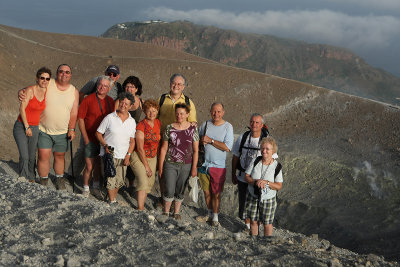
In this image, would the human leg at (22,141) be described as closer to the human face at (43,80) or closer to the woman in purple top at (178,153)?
the human face at (43,80)

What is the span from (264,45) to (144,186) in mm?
182451

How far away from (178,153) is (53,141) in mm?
Answer: 2097

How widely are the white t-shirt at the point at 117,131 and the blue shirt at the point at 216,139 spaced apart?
3.69ft

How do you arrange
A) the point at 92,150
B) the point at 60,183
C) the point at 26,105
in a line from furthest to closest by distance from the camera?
1. the point at 60,183
2. the point at 92,150
3. the point at 26,105

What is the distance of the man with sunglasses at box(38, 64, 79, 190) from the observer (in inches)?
227

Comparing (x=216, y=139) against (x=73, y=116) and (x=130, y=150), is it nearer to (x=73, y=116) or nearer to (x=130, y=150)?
(x=130, y=150)

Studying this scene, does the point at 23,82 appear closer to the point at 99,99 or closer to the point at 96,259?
the point at 99,99

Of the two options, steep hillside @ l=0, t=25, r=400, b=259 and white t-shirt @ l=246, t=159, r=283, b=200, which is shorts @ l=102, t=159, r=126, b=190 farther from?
Result: steep hillside @ l=0, t=25, r=400, b=259

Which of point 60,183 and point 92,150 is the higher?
point 92,150

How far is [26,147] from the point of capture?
5.90m

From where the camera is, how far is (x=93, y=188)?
6.75 meters

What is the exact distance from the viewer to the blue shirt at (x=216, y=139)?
589 centimetres

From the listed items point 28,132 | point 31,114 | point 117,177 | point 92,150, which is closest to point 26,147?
point 28,132

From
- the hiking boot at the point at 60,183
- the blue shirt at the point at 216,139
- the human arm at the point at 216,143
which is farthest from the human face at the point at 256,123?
the hiking boot at the point at 60,183
